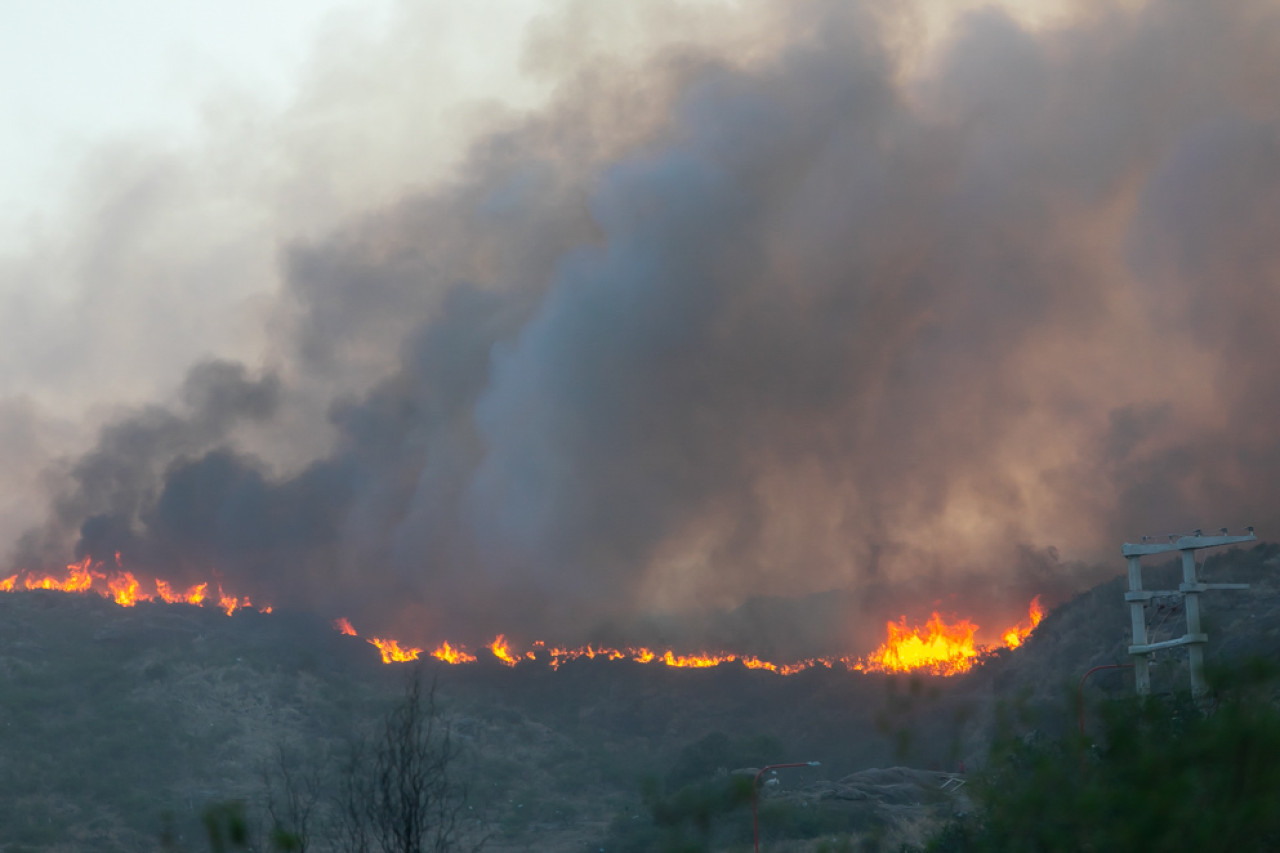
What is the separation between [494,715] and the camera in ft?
253

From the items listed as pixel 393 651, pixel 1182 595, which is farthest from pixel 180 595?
pixel 1182 595

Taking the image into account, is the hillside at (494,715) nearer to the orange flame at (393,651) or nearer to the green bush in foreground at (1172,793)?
the orange flame at (393,651)

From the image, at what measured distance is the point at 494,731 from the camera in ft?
245

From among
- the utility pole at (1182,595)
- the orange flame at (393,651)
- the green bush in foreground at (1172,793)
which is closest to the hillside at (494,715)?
the orange flame at (393,651)

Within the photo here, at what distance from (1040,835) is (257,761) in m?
60.1

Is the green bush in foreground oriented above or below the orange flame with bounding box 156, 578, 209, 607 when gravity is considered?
below

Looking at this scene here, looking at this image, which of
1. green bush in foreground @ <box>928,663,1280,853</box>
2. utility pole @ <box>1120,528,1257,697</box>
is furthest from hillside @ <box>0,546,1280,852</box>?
green bush in foreground @ <box>928,663,1280,853</box>

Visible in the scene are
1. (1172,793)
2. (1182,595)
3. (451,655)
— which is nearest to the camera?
(1172,793)

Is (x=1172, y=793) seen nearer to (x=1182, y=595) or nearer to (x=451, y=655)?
(x=1182, y=595)

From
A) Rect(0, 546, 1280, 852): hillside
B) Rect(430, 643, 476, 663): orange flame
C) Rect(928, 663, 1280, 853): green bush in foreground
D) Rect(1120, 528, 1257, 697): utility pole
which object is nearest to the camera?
Rect(928, 663, 1280, 853): green bush in foreground

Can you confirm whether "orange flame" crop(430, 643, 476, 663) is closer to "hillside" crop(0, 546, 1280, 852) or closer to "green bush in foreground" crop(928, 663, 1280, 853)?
"hillside" crop(0, 546, 1280, 852)

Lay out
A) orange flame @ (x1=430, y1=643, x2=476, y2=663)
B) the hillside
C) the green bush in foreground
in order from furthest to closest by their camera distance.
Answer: orange flame @ (x1=430, y1=643, x2=476, y2=663) < the hillside < the green bush in foreground

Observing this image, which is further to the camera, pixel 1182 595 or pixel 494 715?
pixel 494 715

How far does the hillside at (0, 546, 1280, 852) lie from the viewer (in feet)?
185
